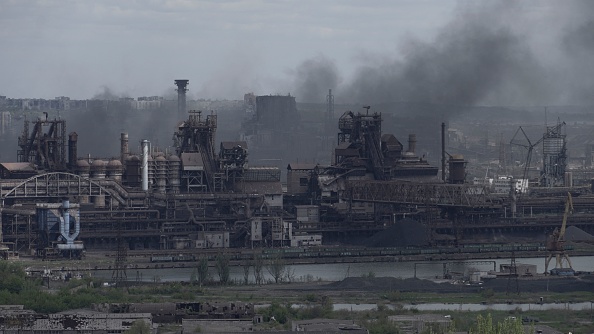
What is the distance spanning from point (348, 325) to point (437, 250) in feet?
111

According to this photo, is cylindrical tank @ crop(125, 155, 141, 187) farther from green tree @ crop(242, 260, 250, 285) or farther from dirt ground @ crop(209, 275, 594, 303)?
dirt ground @ crop(209, 275, 594, 303)

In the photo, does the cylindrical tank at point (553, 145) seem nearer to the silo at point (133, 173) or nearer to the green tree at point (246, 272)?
the silo at point (133, 173)

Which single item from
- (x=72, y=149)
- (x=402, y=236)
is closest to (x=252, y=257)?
(x=402, y=236)

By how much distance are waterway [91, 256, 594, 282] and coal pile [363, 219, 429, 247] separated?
5.65 metres

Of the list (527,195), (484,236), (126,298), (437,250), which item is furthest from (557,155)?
(126,298)

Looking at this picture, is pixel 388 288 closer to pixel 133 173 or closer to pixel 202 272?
pixel 202 272

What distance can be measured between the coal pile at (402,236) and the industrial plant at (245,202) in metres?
0.09

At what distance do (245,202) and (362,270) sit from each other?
1382 centimetres

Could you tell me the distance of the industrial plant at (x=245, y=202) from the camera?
89.8 metres

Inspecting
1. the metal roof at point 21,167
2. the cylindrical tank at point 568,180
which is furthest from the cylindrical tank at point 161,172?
the cylindrical tank at point 568,180

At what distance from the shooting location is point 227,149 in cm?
9862

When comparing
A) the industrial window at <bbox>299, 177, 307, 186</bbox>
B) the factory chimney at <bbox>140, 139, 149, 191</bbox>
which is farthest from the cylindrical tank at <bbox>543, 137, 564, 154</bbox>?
the factory chimney at <bbox>140, 139, 149, 191</bbox>

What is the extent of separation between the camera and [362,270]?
81312 mm

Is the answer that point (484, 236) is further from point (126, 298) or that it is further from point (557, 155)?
point (126, 298)
